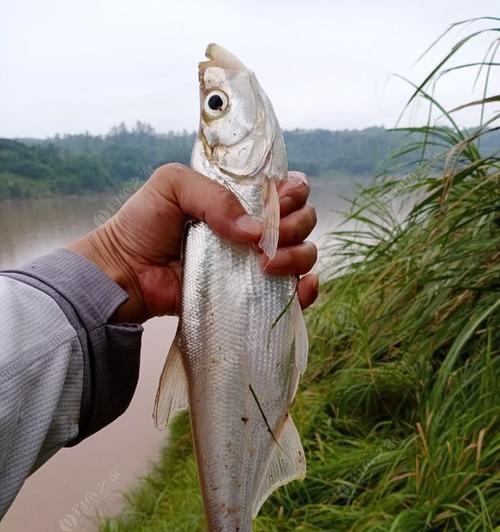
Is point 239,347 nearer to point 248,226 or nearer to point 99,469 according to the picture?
point 248,226

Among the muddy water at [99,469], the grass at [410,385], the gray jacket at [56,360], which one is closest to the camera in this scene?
the gray jacket at [56,360]

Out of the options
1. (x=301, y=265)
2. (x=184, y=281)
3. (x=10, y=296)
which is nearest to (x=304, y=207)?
(x=301, y=265)

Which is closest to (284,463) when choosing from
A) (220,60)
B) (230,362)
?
(230,362)

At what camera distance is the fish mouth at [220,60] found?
1.62 meters

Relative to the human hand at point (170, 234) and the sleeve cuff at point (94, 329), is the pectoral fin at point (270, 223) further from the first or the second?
the sleeve cuff at point (94, 329)

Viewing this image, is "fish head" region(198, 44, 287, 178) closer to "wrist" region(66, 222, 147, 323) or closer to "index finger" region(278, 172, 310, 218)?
"index finger" region(278, 172, 310, 218)

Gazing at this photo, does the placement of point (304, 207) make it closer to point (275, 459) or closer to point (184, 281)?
point (184, 281)

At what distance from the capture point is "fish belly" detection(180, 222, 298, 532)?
1.55 metres

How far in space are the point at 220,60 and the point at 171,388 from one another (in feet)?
2.91

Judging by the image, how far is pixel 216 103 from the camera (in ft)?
5.38

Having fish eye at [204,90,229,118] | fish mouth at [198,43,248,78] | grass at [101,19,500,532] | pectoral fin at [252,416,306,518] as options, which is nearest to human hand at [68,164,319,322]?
fish eye at [204,90,229,118]

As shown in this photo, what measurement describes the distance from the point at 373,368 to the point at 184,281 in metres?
2.27

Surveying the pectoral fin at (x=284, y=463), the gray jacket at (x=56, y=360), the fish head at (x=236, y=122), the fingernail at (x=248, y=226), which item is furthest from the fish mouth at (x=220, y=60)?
the pectoral fin at (x=284, y=463)

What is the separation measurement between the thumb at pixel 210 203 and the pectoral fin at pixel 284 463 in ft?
1.70
